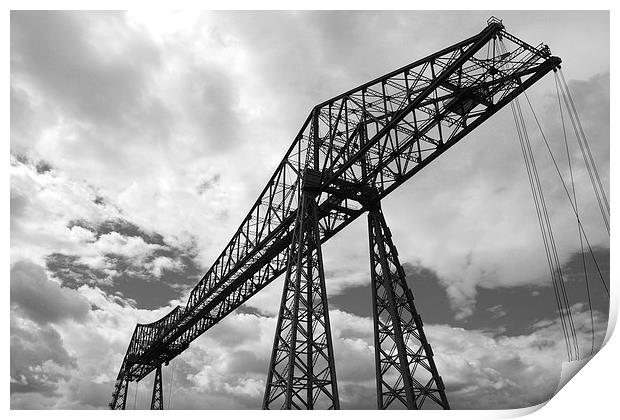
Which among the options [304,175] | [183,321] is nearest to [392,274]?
[304,175]

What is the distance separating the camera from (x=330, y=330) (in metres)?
14.9

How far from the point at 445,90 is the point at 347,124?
4.12 m

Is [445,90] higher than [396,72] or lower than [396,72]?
lower

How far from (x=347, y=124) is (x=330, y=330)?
7.67 meters
